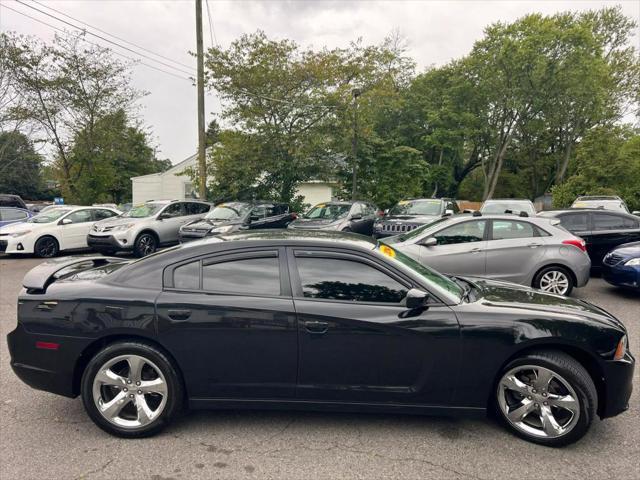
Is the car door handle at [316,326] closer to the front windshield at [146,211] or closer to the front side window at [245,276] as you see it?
the front side window at [245,276]

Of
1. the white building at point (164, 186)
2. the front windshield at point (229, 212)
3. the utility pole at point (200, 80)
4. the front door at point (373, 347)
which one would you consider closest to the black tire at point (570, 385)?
the front door at point (373, 347)

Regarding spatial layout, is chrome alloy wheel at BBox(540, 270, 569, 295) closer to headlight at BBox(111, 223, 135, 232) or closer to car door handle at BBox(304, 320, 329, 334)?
car door handle at BBox(304, 320, 329, 334)

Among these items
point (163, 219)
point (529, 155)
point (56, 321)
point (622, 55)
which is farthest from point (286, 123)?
point (622, 55)

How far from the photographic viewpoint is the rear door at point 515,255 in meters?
6.38

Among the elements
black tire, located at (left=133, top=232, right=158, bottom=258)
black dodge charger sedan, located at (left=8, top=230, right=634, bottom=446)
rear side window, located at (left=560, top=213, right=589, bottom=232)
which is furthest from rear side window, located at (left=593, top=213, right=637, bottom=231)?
black tire, located at (left=133, top=232, right=158, bottom=258)

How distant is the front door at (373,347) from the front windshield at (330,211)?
359 inches

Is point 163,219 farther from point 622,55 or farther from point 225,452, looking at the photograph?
point 622,55

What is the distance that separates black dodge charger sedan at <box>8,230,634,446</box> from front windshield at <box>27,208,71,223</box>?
34.8ft

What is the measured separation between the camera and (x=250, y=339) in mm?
2809

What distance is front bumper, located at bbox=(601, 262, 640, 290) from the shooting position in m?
6.61

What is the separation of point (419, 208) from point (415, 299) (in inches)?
396

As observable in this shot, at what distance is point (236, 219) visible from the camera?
38.6 feet

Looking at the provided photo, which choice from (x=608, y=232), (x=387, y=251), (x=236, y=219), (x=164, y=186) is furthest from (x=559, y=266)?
(x=164, y=186)

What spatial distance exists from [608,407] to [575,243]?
4.34 m
